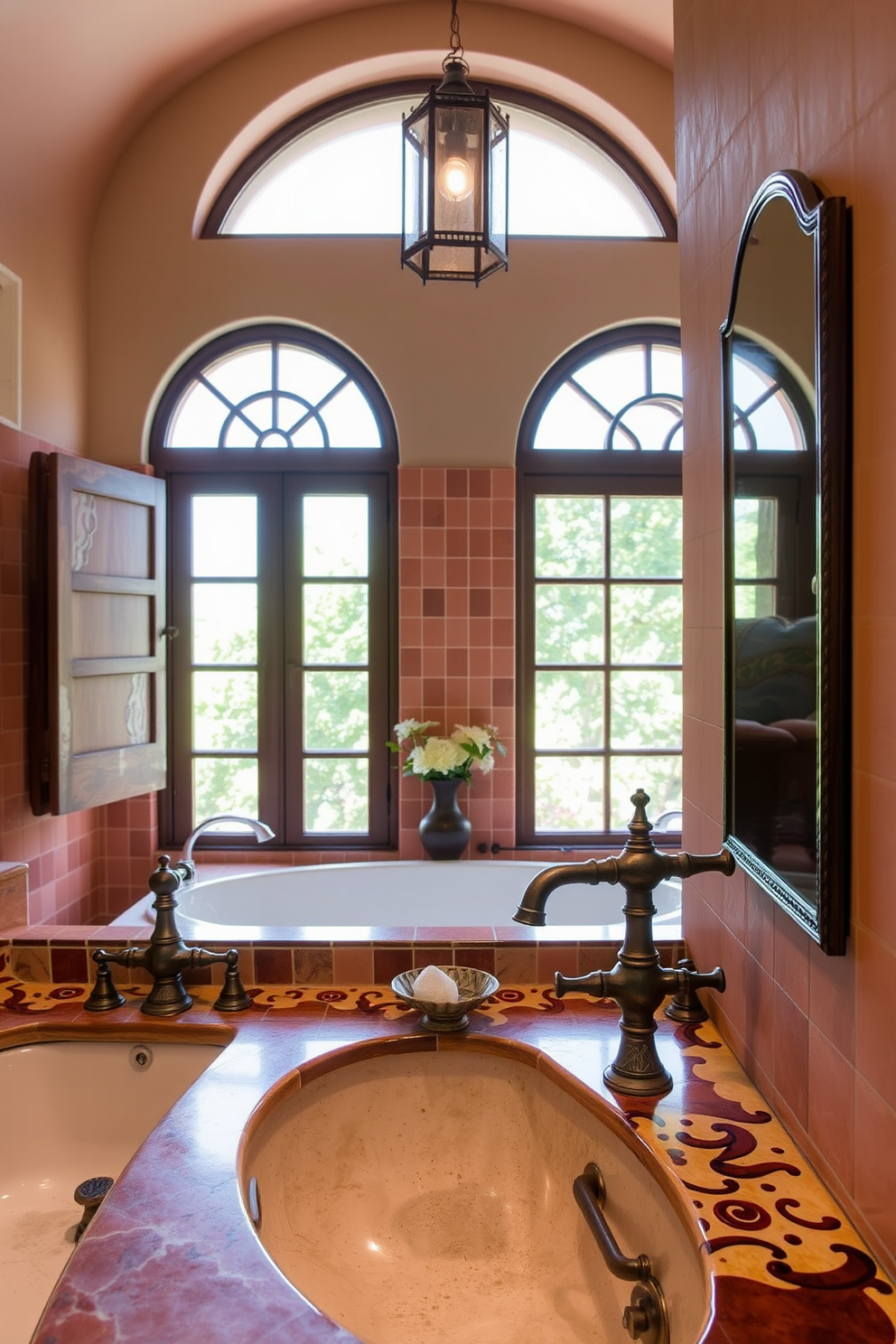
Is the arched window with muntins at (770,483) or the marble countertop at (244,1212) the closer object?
the marble countertop at (244,1212)

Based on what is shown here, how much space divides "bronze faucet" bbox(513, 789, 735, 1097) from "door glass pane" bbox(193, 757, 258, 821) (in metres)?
2.51

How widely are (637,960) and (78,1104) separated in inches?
33.2

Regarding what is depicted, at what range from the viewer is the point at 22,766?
2.95 metres

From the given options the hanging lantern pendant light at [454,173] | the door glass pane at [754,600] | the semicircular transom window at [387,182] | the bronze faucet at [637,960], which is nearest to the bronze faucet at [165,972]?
the bronze faucet at [637,960]

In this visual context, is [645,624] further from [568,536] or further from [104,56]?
[104,56]

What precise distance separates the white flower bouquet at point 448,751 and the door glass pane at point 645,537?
0.79 m

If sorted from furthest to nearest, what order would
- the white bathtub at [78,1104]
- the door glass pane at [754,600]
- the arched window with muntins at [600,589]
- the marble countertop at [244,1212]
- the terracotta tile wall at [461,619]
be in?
the arched window with muntins at [600,589] < the terracotta tile wall at [461,619] < the white bathtub at [78,1104] < the door glass pane at [754,600] < the marble countertop at [244,1212]

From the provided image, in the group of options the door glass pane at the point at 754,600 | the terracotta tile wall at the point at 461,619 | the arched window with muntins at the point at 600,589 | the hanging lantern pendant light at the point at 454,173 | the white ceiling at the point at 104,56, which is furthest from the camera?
the arched window with muntins at the point at 600,589

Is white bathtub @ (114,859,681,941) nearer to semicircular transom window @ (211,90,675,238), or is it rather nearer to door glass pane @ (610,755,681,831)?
door glass pane @ (610,755,681,831)

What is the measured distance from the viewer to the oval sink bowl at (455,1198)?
A: 108 centimetres

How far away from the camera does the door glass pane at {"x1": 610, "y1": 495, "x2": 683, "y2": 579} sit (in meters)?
3.66

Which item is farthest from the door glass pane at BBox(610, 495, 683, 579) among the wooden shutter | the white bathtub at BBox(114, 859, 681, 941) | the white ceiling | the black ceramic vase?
the wooden shutter

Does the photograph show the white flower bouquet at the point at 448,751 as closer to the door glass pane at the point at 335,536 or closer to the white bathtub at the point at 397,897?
the white bathtub at the point at 397,897

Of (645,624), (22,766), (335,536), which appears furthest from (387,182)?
(22,766)
